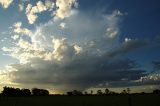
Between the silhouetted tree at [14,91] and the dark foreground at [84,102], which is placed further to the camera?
the silhouetted tree at [14,91]

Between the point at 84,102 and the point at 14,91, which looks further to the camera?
the point at 14,91

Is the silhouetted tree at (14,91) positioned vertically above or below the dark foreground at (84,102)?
above

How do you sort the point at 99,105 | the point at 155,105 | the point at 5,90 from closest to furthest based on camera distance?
1. the point at 155,105
2. the point at 99,105
3. the point at 5,90

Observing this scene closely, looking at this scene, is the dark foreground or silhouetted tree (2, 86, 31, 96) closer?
the dark foreground

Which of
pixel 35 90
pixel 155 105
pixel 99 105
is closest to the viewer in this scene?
pixel 155 105

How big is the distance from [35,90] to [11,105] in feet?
306

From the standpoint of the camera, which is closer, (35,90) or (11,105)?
(11,105)

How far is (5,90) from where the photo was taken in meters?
118

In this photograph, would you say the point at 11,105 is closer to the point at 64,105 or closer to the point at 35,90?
the point at 64,105

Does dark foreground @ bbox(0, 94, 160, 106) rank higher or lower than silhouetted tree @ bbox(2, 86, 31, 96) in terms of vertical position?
lower

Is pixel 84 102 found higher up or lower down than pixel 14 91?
lower down

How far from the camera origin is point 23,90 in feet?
406

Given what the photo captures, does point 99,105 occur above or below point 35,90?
below

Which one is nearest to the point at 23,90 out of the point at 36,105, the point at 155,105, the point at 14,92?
the point at 14,92
